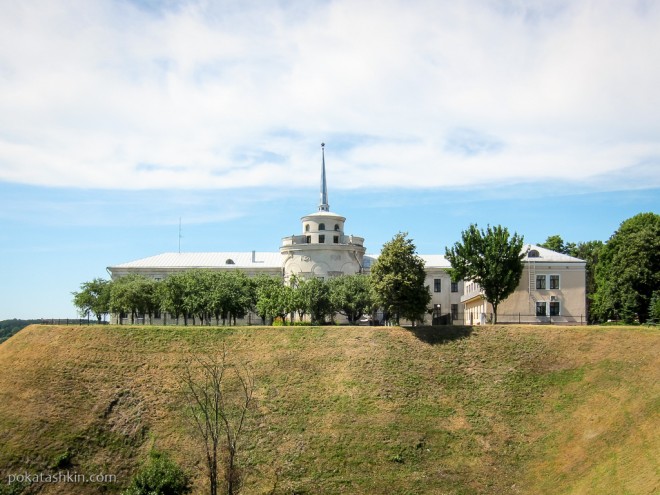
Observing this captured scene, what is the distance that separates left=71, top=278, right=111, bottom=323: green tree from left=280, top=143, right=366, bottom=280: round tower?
1867 cm

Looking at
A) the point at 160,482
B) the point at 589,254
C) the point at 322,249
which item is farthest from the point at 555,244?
the point at 160,482

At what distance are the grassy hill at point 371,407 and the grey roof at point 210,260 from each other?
28.0 metres

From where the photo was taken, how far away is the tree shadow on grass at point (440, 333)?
48875 millimetres

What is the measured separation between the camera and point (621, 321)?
59.1 metres

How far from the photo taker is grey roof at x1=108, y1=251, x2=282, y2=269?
262 feet

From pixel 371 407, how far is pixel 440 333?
10399mm

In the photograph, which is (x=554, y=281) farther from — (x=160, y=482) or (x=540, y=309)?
(x=160, y=482)

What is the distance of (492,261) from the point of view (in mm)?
53750

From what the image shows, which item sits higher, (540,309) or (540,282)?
(540,282)

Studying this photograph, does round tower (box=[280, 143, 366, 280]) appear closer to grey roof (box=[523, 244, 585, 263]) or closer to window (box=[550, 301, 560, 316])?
grey roof (box=[523, 244, 585, 263])

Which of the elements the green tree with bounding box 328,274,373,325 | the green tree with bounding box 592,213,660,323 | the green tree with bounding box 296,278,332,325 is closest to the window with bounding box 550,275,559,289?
the green tree with bounding box 592,213,660,323

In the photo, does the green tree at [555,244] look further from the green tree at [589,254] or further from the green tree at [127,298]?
the green tree at [127,298]

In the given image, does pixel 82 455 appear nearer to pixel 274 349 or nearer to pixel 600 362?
pixel 274 349

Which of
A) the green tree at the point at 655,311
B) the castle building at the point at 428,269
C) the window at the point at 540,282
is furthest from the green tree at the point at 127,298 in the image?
the green tree at the point at 655,311
